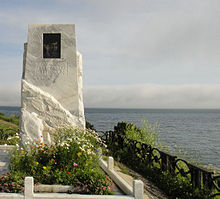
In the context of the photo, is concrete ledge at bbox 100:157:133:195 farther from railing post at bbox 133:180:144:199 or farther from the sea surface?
the sea surface

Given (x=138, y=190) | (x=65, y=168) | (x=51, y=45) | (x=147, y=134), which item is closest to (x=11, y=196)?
(x=65, y=168)

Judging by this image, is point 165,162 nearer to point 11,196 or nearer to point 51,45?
point 11,196

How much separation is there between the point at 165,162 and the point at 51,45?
5.99 meters

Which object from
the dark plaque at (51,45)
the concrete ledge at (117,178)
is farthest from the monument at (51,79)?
the concrete ledge at (117,178)

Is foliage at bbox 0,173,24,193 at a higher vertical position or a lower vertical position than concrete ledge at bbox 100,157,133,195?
higher

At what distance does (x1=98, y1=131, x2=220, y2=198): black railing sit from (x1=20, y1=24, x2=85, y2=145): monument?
2.79m

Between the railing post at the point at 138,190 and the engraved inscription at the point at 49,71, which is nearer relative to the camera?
the railing post at the point at 138,190

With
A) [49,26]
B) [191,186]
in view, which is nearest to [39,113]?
[49,26]

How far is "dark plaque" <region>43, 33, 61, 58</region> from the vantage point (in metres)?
9.59

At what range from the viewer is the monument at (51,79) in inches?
366

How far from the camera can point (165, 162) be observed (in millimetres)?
8141

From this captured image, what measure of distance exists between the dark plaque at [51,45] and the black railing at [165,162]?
4970mm

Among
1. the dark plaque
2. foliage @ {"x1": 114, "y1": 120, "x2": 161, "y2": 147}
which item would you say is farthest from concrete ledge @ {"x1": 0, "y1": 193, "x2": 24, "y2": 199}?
foliage @ {"x1": 114, "y1": 120, "x2": 161, "y2": 147}

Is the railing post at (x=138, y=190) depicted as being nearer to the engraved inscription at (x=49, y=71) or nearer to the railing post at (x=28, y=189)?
the railing post at (x=28, y=189)
